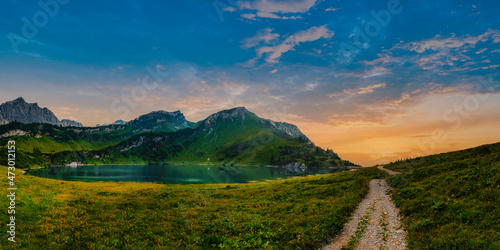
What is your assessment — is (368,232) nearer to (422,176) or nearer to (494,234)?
(494,234)

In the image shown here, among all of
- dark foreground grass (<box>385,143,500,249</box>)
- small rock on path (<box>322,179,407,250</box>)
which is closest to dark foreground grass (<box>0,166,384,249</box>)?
small rock on path (<box>322,179,407,250</box>)

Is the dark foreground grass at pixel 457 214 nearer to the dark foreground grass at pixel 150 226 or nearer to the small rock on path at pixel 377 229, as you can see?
the small rock on path at pixel 377 229

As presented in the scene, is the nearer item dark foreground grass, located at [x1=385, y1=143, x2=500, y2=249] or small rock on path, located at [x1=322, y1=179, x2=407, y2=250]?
dark foreground grass, located at [x1=385, y1=143, x2=500, y2=249]

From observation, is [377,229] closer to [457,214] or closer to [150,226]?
[457,214]

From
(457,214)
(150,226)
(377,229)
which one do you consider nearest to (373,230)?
(377,229)

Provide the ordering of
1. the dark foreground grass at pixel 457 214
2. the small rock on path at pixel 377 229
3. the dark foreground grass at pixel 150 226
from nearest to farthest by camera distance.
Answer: the dark foreground grass at pixel 457 214 < the dark foreground grass at pixel 150 226 < the small rock on path at pixel 377 229

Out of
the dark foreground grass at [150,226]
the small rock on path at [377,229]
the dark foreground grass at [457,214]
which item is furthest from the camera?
the small rock on path at [377,229]

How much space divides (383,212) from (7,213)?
37.5m

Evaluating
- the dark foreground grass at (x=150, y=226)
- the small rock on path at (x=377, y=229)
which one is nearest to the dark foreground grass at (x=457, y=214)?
the small rock on path at (x=377, y=229)

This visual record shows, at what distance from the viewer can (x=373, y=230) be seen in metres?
20.2

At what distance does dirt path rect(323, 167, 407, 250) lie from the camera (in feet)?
57.0

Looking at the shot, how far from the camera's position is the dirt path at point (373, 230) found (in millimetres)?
17375

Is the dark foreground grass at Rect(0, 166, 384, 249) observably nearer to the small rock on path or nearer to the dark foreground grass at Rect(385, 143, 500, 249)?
the small rock on path

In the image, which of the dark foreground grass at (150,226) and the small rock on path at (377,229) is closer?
the dark foreground grass at (150,226)
